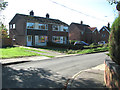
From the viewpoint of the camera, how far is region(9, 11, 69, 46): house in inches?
1184

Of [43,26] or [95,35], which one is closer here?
[43,26]

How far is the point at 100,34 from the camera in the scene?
180 ft

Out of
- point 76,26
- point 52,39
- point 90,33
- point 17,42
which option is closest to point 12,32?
point 17,42

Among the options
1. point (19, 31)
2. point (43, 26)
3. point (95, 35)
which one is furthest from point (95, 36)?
point (19, 31)

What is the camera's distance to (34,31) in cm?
3097

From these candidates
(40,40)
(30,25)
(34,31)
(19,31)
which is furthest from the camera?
(40,40)

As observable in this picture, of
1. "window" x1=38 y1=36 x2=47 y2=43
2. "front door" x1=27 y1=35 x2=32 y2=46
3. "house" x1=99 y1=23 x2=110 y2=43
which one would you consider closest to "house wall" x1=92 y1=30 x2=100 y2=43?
"house" x1=99 y1=23 x2=110 y2=43

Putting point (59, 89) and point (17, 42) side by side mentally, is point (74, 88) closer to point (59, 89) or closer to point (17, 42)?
point (59, 89)

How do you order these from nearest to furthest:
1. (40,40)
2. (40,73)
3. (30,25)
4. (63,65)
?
(40,73) → (63,65) → (30,25) → (40,40)

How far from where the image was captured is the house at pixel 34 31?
3008 centimetres

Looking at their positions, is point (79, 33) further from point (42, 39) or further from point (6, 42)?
point (6, 42)

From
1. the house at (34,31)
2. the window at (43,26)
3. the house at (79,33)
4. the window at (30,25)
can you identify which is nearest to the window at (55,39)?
the house at (34,31)

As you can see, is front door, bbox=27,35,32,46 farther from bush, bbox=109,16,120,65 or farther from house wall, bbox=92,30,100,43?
house wall, bbox=92,30,100,43

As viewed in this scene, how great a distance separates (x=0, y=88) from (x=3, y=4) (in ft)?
27.1
